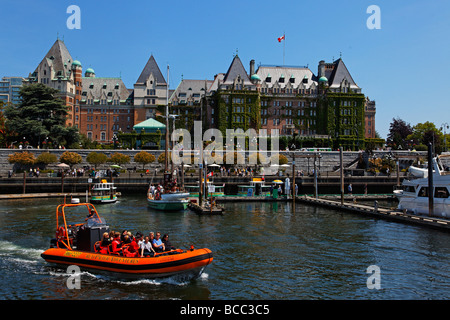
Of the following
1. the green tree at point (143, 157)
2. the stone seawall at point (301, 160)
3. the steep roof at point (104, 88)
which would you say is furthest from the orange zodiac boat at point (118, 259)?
the steep roof at point (104, 88)

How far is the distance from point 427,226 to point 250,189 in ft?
86.6

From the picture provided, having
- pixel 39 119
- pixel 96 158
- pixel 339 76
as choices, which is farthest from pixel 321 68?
pixel 39 119

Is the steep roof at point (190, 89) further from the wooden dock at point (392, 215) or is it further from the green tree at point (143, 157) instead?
the wooden dock at point (392, 215)

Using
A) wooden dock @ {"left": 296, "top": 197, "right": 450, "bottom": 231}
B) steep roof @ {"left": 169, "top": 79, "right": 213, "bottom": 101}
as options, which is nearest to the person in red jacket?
wooden dock @ {"left": 296, "top": 197, "right": 450, "bottom": 231}

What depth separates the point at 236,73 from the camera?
356 ft

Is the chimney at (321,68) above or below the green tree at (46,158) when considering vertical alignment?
above

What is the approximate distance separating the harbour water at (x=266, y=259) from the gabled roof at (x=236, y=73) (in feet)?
239

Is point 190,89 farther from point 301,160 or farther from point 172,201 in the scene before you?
point 172,201

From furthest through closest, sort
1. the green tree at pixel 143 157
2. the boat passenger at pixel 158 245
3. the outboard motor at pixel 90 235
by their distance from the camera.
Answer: the green tree at pixel 143 157, the outboard motor at pixel 90 235, the boat passenger at pixel 158 245

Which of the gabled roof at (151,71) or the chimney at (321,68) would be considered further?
the gabled roof at (151,71)

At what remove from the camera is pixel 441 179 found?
108ft

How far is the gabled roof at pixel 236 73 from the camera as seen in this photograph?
10775cm

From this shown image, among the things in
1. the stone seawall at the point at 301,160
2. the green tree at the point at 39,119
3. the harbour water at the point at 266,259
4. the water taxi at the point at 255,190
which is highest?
the green tree at the point at 39,119
